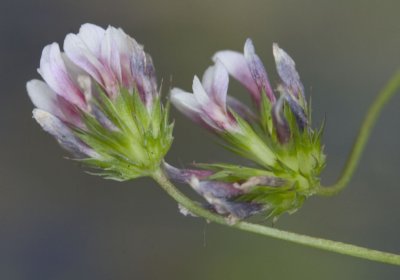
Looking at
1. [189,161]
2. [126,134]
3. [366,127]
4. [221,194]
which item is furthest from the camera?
[189,161]

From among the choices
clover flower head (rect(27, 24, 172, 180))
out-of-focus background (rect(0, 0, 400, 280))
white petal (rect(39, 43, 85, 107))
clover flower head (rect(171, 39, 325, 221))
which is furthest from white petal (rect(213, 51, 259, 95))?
out-of-focus background (rect(0, 0, 400, 280))

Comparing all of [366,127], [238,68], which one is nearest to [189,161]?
[238,68]

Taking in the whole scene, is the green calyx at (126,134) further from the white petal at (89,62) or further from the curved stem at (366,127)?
the curved stem at (366,127)

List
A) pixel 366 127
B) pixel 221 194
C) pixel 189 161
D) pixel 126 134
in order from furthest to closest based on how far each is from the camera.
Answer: pixel 189 161
pixel 126 134
pixel 221 194
pixel 366 127

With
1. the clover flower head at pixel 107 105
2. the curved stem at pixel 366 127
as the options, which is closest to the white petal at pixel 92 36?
the clover flower head at pixel 107 105

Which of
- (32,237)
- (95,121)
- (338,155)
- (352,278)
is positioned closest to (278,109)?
(95,121)

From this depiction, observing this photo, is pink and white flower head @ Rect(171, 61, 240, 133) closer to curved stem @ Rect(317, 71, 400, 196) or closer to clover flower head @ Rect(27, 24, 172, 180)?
clover flower head @ Rect(27, 24, 172, 180)

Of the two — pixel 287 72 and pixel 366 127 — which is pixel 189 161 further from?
pixel 366 127
